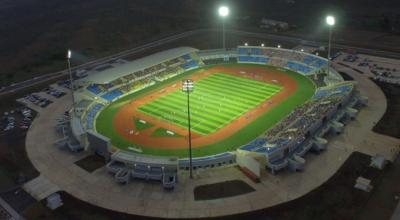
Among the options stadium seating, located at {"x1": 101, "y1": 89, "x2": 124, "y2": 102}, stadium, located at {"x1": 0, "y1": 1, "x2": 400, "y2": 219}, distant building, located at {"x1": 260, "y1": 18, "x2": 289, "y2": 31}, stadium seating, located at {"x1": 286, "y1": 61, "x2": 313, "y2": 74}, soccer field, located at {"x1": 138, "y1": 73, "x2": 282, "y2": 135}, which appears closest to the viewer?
stadium, located at {"x1": 0, "y1": 1, "x2": 400, "y2": 219}

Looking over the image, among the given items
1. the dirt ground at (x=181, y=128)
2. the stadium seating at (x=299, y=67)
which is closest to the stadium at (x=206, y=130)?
the dirt ground at (x=181, y=128)

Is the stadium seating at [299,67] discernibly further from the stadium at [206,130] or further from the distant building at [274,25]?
the distant building at [274,25]

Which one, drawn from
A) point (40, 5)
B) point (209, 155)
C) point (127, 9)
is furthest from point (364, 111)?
point (40, 5)

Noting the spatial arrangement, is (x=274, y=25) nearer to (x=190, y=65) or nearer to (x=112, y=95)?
(x=190, y=65)

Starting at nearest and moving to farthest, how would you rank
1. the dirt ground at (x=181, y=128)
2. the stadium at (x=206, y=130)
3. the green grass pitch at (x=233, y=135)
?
the stadium at (x=206, y=130) → the green grass pitch at (x=233, y=135) → the dirt ground at (x=181, y=128)

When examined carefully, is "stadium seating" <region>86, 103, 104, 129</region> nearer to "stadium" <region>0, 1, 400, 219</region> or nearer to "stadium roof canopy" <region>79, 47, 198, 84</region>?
"stadium" <region>0, 1, 400, 219</region>

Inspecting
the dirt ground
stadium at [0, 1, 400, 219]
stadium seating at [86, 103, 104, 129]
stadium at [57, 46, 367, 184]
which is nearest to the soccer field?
stadium at [57, 46, 367, 184]

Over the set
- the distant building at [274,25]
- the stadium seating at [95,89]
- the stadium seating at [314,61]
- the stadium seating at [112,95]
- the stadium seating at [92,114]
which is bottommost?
the stadium seating at [92,114]
